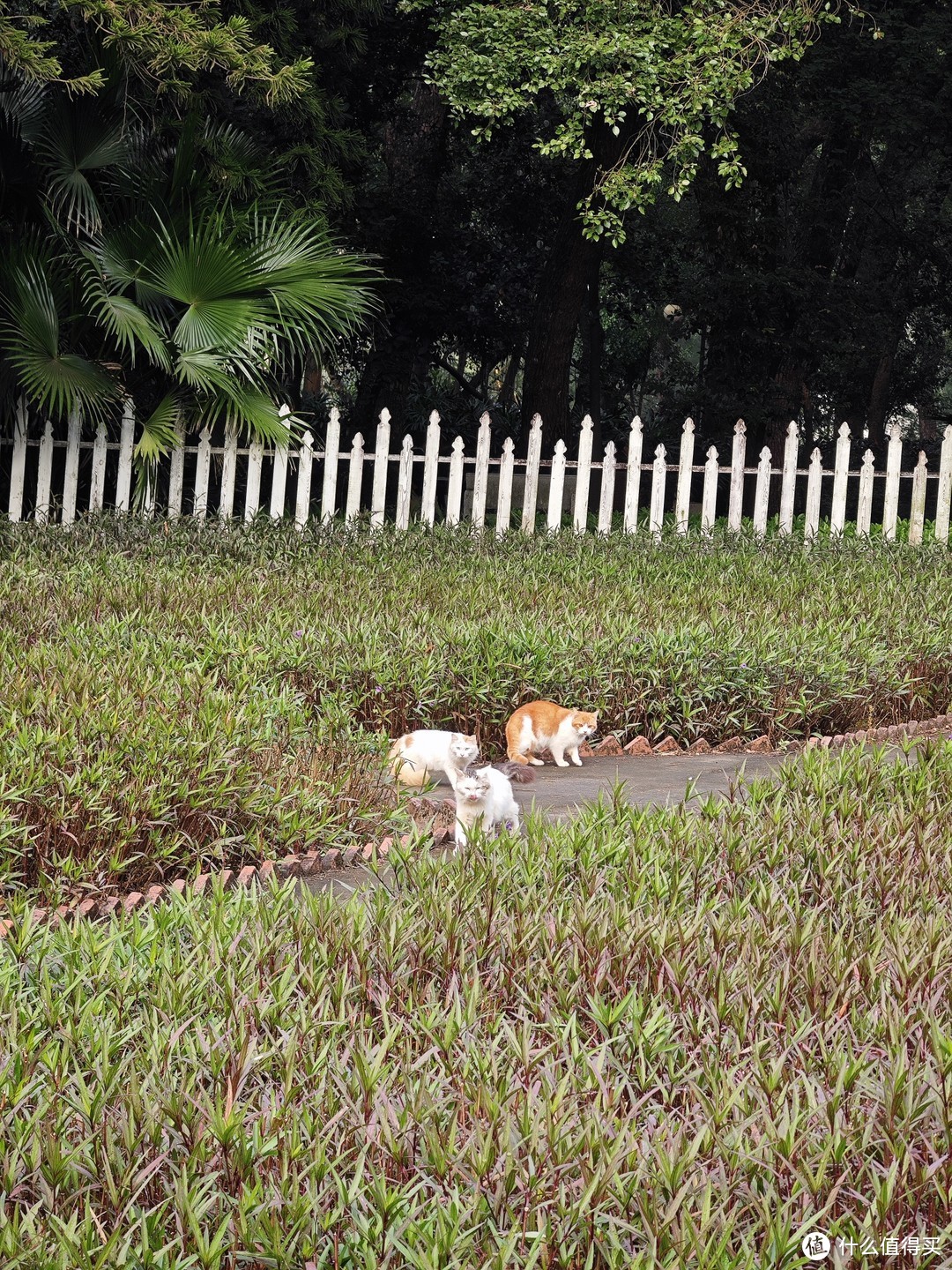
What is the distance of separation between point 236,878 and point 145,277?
937cm

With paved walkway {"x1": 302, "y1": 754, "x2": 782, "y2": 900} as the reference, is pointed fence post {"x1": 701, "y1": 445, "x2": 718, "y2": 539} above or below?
above

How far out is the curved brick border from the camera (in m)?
3.57

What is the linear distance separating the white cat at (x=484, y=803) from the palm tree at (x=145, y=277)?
8003 mm

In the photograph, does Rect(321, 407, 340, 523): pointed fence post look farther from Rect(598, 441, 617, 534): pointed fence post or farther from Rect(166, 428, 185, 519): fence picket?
Rect(598, 441, 617, 534): pointed fence post

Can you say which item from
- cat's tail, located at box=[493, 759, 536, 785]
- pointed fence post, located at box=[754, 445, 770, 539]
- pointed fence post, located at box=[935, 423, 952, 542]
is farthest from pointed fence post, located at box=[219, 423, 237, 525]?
cat's tail, located at box=[493, 759, 536, 785]

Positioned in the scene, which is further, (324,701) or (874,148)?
(874,148)

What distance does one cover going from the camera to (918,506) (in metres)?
13.7

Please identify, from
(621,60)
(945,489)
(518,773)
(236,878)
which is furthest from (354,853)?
(621,60)

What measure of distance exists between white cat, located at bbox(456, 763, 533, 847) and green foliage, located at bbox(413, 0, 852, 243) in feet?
35.3

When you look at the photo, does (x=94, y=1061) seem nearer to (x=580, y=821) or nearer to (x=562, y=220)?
(x=580, y=821)

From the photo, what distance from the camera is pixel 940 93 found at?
1948cm

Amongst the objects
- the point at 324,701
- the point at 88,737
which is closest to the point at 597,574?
the point at 324,701

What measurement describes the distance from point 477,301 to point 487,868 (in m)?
19.0

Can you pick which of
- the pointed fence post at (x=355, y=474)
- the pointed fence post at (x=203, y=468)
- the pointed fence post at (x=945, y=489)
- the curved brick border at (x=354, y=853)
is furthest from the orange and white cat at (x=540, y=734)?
the pointed fence post at (x=945, y=489)
